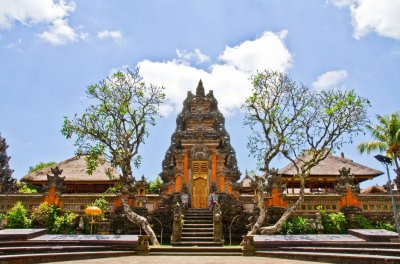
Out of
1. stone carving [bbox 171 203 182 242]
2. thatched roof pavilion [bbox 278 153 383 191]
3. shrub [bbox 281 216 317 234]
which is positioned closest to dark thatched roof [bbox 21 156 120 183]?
stone carving [bbox 171 203 182 242]

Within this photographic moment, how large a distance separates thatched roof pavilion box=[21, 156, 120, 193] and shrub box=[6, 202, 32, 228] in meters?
7.96

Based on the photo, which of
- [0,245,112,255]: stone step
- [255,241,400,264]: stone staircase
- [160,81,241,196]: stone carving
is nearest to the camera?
[255,241,400,264]: stone staircase

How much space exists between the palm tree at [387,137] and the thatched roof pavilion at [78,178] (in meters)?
17.5

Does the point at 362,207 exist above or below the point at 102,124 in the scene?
below

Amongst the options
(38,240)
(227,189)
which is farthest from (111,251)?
(227,189)

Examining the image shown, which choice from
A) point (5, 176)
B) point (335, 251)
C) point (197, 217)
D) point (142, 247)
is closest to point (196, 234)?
point (197, 217)

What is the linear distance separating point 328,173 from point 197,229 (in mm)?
13569

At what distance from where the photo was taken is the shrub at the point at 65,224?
55.1 ft

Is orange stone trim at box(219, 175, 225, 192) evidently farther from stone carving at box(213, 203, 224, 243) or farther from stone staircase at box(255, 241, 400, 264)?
stone staircase at box(255, 241, 400, 264)

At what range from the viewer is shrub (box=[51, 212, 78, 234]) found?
16781mm

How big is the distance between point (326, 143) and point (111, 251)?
11.2 metres

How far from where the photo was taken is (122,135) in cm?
1697

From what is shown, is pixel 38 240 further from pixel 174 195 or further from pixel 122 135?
pixel 174 195

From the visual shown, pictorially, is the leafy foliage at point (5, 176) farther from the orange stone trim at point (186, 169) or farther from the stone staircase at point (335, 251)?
the stone staircase at point (335, 251)
